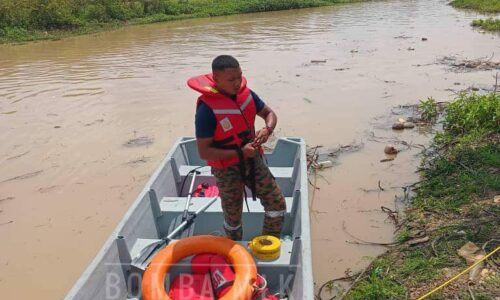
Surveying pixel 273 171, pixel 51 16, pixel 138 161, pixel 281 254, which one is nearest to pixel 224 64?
pixel 281 254

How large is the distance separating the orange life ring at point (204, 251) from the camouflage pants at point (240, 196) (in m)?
0.30

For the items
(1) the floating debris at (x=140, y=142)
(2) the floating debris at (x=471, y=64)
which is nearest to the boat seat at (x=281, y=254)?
(1) the floating debris at (x=140, y=142)

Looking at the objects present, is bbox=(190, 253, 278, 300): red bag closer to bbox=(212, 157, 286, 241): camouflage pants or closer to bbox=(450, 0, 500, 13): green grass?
bbox=(212, 157, 286, 241): camouflage pants

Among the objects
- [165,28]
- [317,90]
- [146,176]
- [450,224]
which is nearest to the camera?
[450,224]

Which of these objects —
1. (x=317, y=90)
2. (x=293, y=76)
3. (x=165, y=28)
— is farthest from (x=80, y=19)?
(x=317, y=90)

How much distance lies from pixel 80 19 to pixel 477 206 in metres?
23.1

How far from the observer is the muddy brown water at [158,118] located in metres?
4.56

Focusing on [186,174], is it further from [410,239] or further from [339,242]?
[410,239]

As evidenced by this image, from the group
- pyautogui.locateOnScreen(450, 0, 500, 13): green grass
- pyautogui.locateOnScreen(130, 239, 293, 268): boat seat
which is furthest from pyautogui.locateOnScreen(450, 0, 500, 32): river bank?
pyautogui.locateOnScreen(130, 239, 293, 268): boat seat

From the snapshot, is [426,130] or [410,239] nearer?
[410,239]

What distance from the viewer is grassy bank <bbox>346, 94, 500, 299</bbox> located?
313cm

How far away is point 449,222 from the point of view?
393cm

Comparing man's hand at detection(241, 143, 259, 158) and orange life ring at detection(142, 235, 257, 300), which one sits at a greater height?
man's hand at detection(241, 143, 259, 158)

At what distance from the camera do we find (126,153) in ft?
22.4
